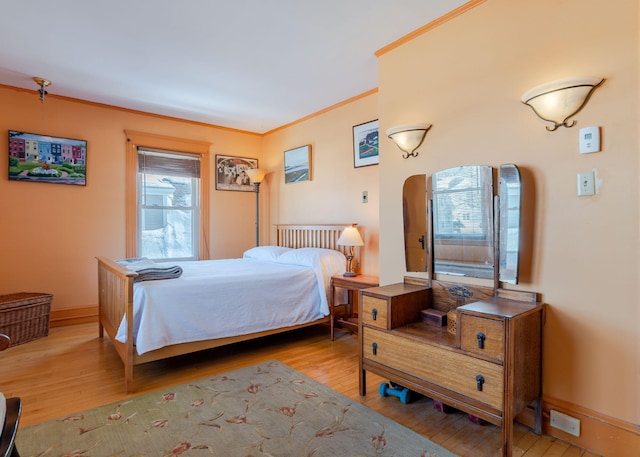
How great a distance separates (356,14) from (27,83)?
3263mm

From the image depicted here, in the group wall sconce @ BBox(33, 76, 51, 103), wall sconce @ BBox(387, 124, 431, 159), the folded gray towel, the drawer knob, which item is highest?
wall sconce @ BBox(33, 76, 51, 103)

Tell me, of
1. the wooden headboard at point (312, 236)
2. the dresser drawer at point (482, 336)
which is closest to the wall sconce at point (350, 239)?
the wooden headboard at point (312, 236)

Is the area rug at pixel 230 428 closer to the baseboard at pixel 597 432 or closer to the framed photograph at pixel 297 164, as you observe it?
the baseboard at pixel 597 432

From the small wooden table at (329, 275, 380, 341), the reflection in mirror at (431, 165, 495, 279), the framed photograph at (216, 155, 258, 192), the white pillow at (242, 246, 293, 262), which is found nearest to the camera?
the reflection in mirror at (431, 165, 495, 279)

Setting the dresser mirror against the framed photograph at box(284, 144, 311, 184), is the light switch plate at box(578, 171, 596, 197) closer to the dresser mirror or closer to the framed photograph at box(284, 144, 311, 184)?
the dresser mirror

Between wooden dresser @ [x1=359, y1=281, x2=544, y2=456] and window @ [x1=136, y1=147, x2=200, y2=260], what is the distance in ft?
10.3

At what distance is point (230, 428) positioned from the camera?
1909 millimetres

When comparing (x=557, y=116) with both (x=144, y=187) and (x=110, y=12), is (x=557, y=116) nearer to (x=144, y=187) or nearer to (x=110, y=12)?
(x=110, y=12)

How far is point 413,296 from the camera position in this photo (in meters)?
2.20

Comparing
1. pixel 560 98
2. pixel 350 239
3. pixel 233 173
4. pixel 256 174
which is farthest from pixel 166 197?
pixel 560 98

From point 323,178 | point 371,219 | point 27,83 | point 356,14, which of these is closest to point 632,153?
point 356,14

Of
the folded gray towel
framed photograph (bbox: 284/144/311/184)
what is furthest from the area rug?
framed photograph (bbox: 284/144/311/184)

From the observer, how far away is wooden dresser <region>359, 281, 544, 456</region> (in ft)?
5.26

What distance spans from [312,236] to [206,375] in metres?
2.03
